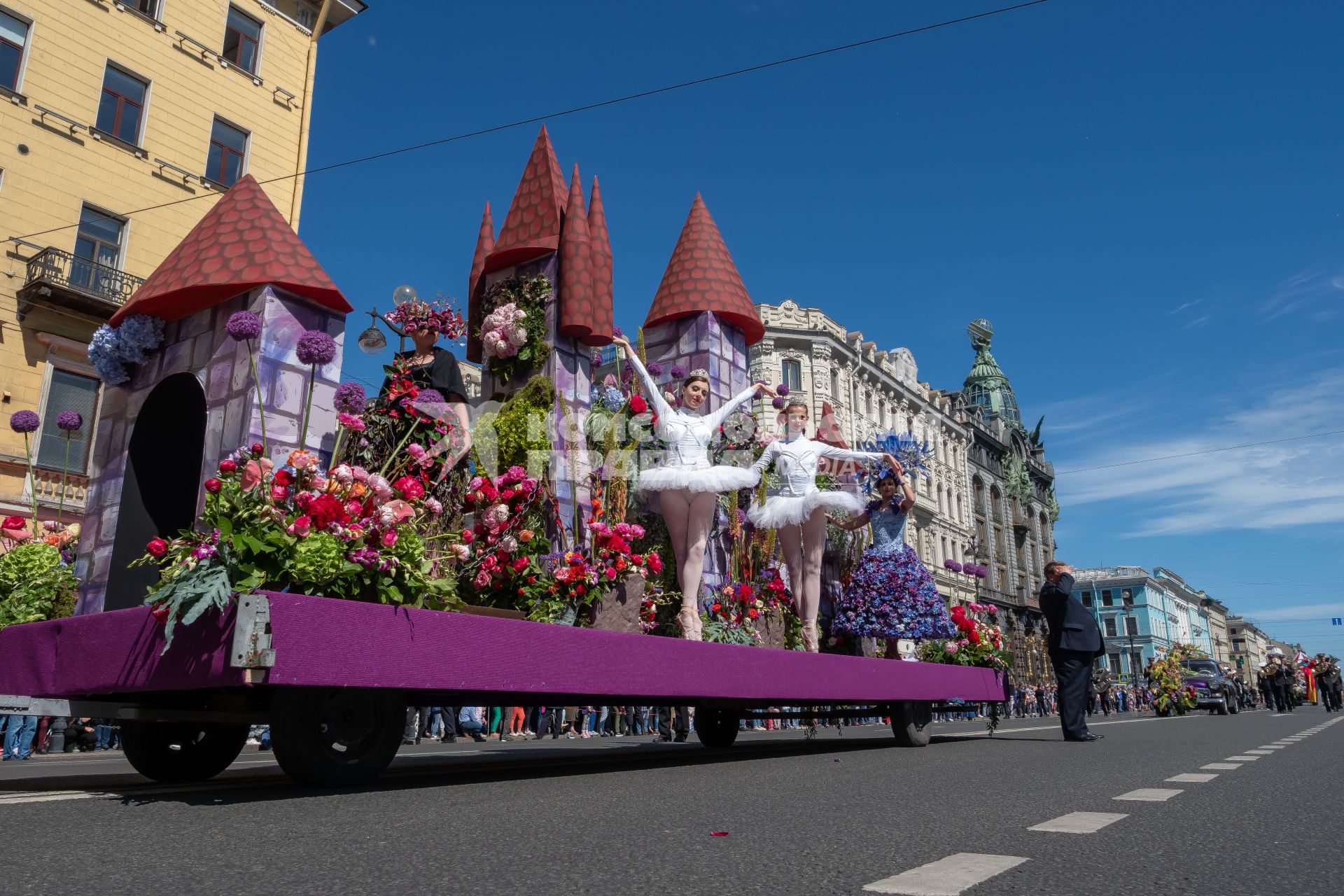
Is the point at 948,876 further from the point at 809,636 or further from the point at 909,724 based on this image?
the point at 909,724

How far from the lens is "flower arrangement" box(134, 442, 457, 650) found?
4168mm

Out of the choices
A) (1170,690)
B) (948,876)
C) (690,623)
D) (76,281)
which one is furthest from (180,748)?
(1170,690)

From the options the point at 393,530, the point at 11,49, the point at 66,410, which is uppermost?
the point at 11,49

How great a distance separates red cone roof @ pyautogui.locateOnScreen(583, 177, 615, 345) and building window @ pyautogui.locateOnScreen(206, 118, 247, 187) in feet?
54.6

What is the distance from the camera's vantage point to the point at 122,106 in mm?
20422

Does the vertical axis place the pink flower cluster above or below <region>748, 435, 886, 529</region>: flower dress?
above

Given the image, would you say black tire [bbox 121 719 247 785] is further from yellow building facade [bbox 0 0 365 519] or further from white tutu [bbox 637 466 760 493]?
yellow building facade [bbox 0 0 365 519]

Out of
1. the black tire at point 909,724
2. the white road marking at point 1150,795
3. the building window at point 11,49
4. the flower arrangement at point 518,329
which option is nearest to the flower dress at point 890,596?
the black tire at point 909,724

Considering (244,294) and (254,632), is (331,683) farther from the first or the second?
(244,294)

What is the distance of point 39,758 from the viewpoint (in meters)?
11.2

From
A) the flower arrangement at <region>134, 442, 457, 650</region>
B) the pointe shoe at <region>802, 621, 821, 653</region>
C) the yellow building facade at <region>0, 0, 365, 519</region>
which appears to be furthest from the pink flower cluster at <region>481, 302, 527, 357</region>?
the yellow building facade at <region>0, 0, 365, 519</region>

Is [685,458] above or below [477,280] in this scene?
below

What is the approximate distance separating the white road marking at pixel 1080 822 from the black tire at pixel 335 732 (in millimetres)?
2939

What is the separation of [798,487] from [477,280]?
374 centimetres
